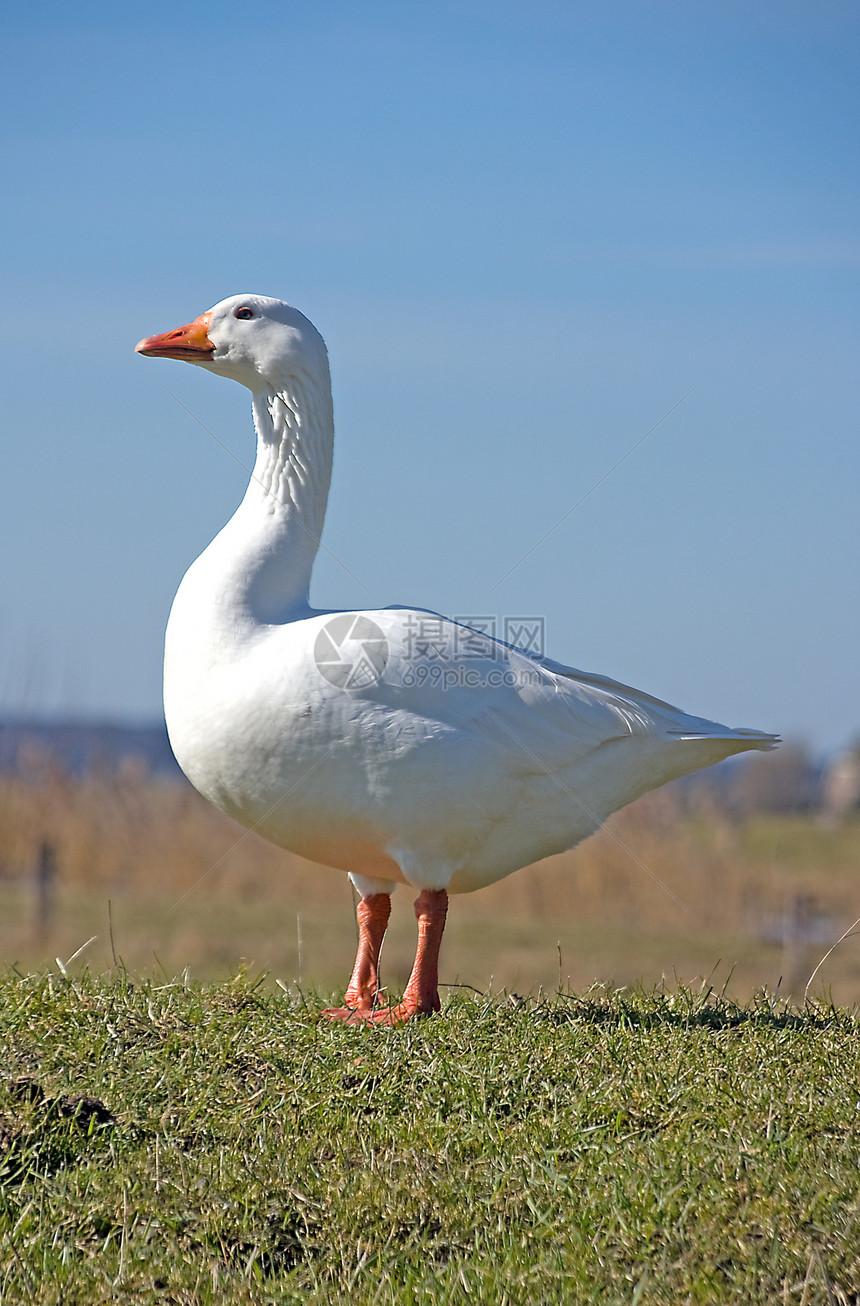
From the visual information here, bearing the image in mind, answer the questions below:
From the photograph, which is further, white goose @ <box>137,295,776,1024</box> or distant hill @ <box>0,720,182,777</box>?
distant hill @ <box>0,720,182,777</box>

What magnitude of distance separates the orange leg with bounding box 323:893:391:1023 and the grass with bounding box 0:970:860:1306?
0.28 m

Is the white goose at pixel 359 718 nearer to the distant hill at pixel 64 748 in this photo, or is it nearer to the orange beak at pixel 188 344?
the orange beak at pixel 188 344

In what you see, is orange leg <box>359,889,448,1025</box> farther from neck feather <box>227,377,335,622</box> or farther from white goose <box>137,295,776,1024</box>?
neck feather <box>227,377,335,622</box>

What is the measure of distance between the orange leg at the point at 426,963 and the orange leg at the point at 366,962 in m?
0.10

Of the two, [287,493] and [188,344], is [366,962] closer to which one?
[287,493]

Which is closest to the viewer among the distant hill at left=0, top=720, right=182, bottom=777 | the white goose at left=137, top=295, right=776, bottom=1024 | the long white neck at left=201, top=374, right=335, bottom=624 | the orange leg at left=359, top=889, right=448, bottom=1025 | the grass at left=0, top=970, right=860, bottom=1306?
the grass at left=0, top=970, right=860, bottom=1306

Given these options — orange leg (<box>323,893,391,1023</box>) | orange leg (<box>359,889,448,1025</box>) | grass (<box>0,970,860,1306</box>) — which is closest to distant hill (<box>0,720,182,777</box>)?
orange leg (<box>323,893,391,1023</box>)

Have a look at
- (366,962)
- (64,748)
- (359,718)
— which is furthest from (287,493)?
(64,748)

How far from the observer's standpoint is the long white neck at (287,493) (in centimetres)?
551

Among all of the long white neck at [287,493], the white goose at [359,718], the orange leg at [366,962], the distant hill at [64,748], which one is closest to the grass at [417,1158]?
the orange leg at [366,962]

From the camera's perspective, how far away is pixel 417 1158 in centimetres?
377

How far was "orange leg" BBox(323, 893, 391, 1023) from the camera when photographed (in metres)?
5.26

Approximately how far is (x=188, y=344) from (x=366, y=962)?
3050 millimetres

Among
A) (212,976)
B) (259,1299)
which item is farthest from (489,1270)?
(212,976)
